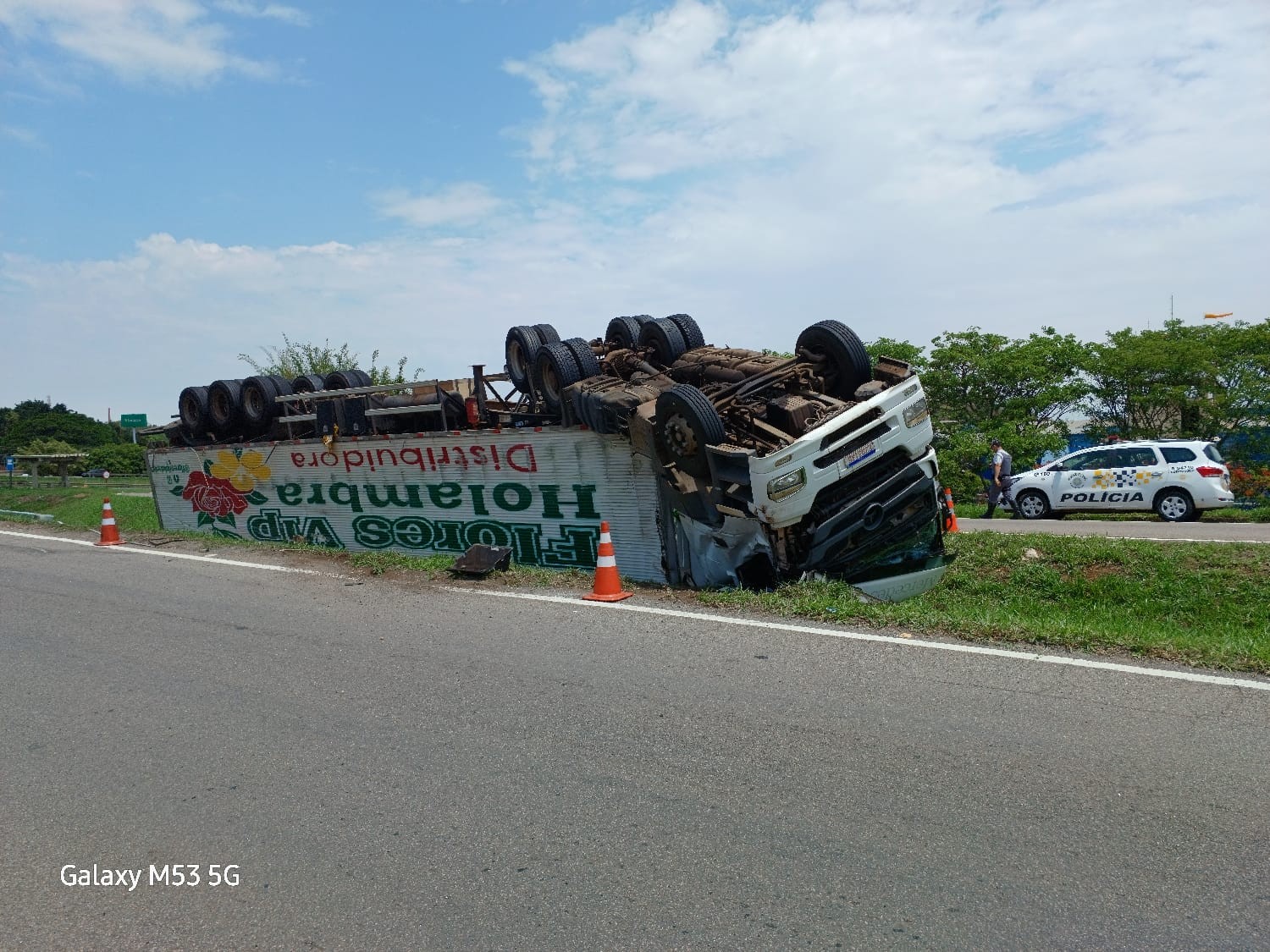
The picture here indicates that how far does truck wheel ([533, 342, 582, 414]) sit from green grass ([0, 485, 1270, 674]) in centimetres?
199

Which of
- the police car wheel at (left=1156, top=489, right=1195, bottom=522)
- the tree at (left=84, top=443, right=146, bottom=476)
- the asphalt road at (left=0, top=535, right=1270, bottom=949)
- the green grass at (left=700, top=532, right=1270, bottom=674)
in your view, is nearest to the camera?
the asphalt road at (left=0, top=535, right=1270, bottom=949)

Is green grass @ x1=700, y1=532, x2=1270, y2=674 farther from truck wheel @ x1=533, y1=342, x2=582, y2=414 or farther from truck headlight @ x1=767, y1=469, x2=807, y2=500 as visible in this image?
truck wheel @ x1=533, y1=342, x2=582, y2=414

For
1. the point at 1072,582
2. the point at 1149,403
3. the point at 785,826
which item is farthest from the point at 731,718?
the point at 1149,403

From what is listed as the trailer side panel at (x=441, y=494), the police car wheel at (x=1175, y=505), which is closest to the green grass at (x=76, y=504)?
the trailer side panel at (x=441, y=494)

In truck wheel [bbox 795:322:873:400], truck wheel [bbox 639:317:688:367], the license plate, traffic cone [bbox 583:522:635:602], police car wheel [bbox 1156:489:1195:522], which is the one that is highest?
truck wheel [bbox 639:317:688:367]

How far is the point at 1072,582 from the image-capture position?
9.88 metres

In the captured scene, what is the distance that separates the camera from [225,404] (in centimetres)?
1514

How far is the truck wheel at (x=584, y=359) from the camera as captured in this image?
10.8 meters

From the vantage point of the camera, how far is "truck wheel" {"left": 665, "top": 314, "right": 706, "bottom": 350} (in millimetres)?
11531

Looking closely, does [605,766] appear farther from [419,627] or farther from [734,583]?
[734,583]

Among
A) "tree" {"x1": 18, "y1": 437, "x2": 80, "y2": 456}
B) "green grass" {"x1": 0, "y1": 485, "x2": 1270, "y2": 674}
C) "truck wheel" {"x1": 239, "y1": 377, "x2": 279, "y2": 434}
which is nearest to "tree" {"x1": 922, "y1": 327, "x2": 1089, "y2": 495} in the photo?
"green grass" {"x1": 0, "y1": 485, "x2": 1270, "y2": 674}

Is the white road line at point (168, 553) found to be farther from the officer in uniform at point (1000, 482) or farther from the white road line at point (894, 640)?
the officer in uniform at point (1000, 482)

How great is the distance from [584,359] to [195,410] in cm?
827

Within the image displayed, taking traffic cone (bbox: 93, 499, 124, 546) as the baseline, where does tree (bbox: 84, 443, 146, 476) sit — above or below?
above
